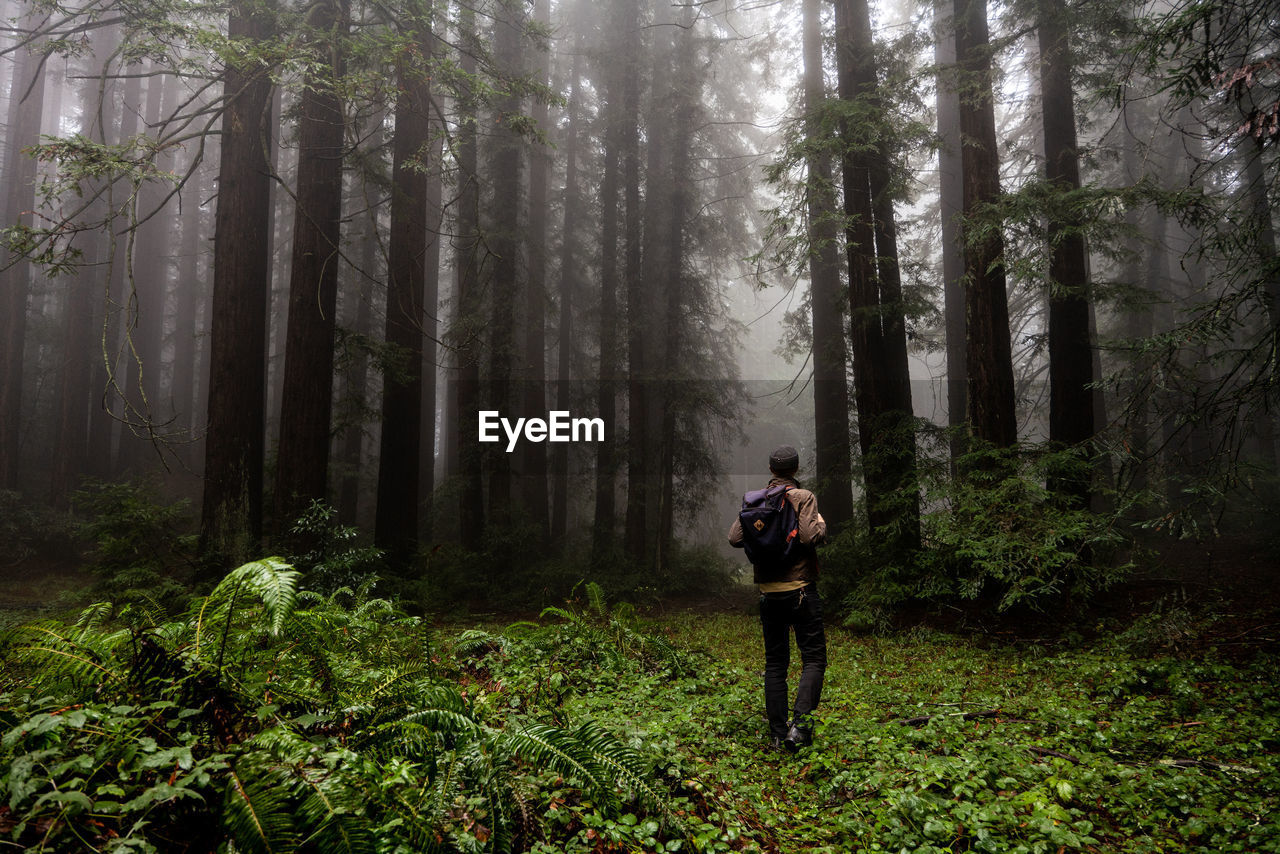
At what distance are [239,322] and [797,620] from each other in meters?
9.12

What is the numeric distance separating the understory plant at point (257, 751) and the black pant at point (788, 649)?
1.80m

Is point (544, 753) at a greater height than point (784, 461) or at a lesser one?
lesser

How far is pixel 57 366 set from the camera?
22.8 meters

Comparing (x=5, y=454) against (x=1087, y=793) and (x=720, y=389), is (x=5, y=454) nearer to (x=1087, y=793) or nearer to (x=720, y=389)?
(x=720, y=389)

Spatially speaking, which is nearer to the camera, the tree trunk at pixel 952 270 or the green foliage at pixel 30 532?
the tree trunk at pixel 952 270

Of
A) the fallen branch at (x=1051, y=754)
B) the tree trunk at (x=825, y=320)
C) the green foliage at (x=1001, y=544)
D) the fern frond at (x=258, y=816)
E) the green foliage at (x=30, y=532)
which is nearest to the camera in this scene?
the fern frond at (x=258, y=816)

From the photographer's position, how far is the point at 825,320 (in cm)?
1486

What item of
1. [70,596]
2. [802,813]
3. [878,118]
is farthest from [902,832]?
[70,596]

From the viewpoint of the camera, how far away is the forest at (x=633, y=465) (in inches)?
122

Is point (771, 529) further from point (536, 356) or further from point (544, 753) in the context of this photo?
point (536, 356)

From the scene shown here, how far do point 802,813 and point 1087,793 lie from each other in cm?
179

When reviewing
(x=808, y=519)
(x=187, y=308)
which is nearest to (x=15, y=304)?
(x=187, y=308)

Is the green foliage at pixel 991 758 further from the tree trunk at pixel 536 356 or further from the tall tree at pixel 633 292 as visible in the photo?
the tree trunk at pixel 536 356

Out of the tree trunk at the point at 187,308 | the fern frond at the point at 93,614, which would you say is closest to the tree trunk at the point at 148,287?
the tree trunk at the point at 187,308
